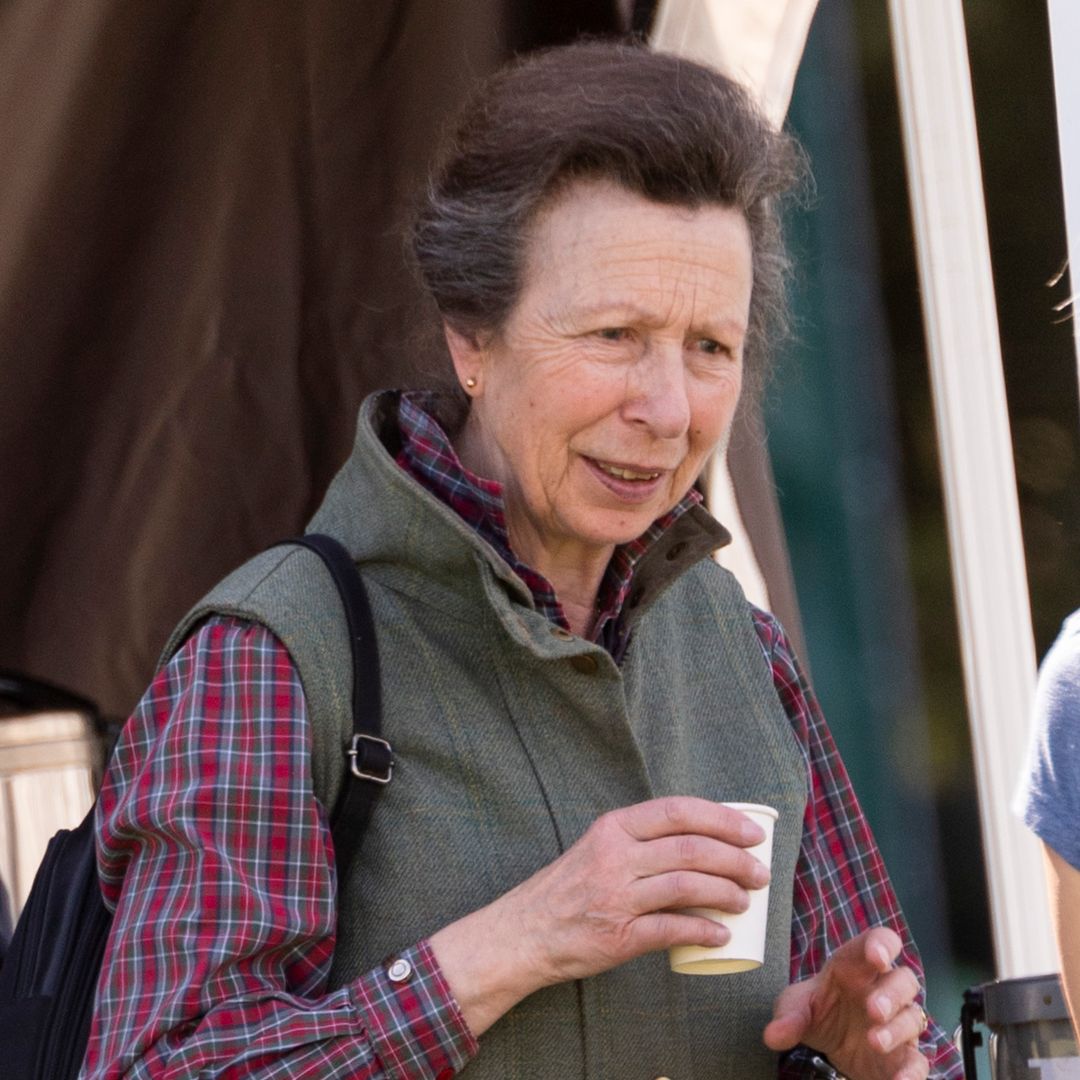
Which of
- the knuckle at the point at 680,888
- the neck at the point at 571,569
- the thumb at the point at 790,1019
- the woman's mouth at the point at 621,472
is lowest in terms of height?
the thumb at the point at 790,1019

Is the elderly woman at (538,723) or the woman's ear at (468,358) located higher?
the woman's ear at (468,358)

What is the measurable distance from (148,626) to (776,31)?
48.6 inches

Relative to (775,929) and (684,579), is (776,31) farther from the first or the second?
(775,929)

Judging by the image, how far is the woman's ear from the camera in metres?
1.86

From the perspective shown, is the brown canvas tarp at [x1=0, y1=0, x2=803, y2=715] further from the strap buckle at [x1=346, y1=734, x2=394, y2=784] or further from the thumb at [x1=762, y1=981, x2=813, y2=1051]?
the thumb at [x1=762, y1=981, x2=813, y2=1051]

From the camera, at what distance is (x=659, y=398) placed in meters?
1.75

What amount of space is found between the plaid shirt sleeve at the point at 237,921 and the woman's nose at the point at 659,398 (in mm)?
436

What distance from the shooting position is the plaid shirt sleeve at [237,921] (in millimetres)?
1460

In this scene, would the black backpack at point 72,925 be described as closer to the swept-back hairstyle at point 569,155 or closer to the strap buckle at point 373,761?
the strap buckle at point 373,761

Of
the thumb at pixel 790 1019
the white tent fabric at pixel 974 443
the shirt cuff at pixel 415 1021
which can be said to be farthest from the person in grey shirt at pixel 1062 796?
the white tent fabric at pixel 974 443

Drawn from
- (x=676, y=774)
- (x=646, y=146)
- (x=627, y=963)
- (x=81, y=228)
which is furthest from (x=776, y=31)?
(x=627, y=963)

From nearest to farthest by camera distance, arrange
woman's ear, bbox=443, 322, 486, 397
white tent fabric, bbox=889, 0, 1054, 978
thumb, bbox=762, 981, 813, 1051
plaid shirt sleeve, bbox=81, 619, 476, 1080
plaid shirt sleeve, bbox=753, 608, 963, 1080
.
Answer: plaid shirt sleeve, bbox=81, 619, 476, 1080 < thumb, bbox=762, 981, 813, 1051 < woman's ear, bbox=443, 322, 486, 397 < plaid shirt sleeve, bbox=753, 608, 963, 1080 < white tent fabric, bbox=889, 0, 1054, 978

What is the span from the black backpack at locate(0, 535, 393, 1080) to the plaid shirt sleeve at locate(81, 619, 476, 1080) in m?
0.04

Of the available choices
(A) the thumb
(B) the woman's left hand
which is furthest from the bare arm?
(A) the thumb
